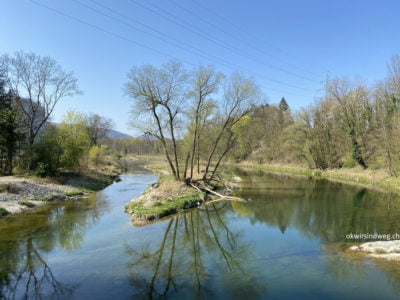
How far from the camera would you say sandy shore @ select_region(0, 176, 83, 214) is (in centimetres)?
1720

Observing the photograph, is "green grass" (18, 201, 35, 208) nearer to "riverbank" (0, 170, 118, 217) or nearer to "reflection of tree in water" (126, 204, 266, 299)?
"riverbank" (0, 170, 118, 217)

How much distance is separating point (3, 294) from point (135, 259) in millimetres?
4205

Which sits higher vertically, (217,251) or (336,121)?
(336,121)

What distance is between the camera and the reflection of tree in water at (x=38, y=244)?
8039 millimetres

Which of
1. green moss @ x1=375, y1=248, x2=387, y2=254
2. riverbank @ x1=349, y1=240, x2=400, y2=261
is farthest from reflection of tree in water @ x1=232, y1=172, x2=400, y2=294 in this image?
green moss @ x1=375, y1=248, x2=387, y2=254

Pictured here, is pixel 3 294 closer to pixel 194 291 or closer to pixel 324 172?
pixel 194 291

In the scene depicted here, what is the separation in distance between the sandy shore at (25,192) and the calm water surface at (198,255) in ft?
4.87

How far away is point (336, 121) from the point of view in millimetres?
45031

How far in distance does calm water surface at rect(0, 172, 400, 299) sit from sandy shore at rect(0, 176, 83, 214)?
1484mm

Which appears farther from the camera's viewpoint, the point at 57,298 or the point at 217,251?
the point at 217,251

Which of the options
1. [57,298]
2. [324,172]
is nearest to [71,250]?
[57,298]

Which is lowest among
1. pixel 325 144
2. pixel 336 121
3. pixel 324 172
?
pixel 324 172

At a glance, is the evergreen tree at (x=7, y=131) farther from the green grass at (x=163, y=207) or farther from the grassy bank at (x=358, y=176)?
the grassy bank at (x=358, y=176)

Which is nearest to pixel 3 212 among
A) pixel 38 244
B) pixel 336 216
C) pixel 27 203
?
pixel 27 203
